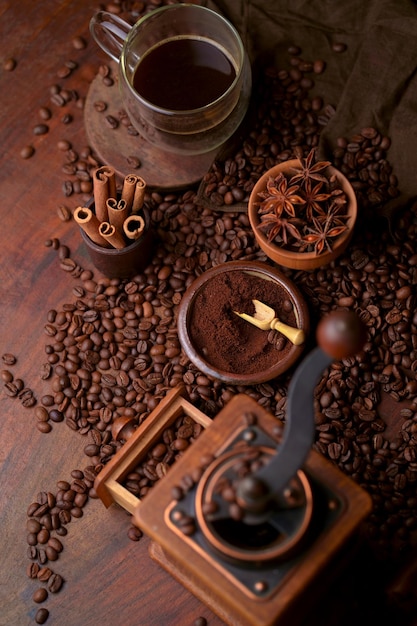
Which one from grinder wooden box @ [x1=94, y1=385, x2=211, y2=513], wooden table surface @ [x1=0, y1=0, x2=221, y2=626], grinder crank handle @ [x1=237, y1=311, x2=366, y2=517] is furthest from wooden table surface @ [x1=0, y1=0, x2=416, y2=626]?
grinder crank handle @ [x1=237, y1=311, x2=366, y2=517]

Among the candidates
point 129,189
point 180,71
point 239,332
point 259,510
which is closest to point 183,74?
point 180,71

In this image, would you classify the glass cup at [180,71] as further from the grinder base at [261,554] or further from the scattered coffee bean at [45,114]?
the grinder base at [261,554]

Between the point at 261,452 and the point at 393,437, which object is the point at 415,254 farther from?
the point at 261,452

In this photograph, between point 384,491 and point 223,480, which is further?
point 384,491

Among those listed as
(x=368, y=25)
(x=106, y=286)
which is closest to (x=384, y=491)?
(x=106, y=286)

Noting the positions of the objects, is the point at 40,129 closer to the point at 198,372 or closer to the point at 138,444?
the point at 198,372

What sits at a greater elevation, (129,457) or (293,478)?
(293,478)

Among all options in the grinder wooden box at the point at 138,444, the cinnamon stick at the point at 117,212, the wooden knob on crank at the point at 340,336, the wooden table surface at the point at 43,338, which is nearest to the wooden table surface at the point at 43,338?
the wooden table surface at the point at 43,338

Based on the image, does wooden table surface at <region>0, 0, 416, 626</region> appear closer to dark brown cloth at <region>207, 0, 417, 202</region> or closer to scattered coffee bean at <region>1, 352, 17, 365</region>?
scattered coffee bean at <region>1, 352, 17, 365</region>
